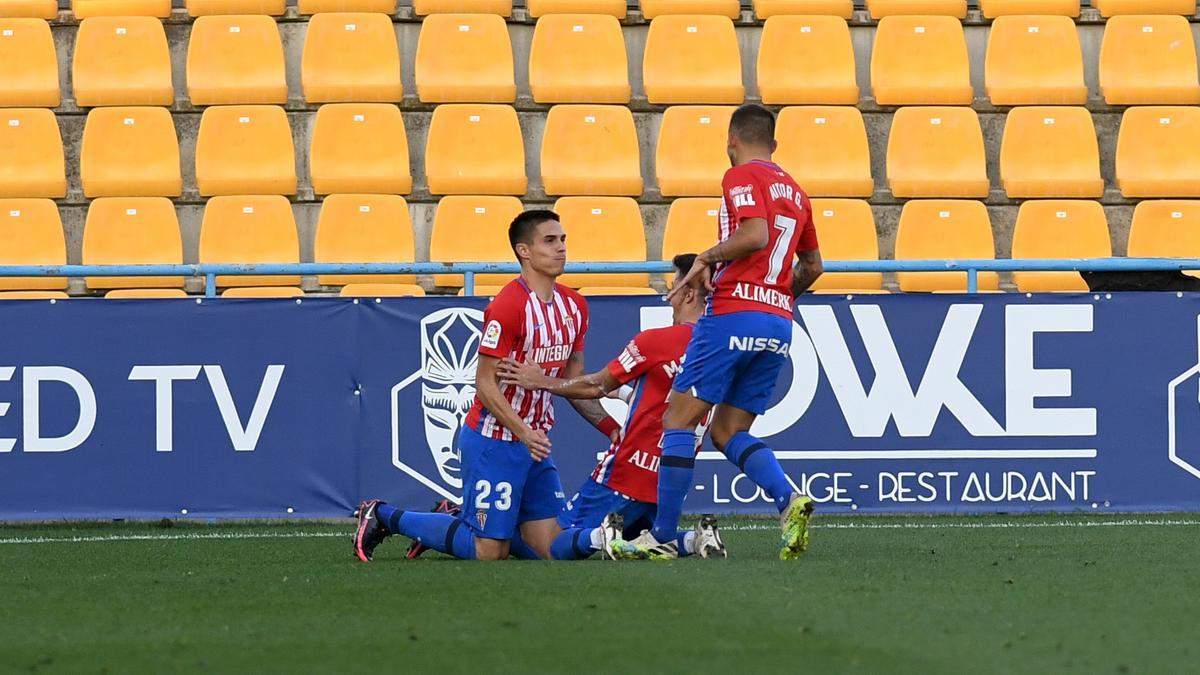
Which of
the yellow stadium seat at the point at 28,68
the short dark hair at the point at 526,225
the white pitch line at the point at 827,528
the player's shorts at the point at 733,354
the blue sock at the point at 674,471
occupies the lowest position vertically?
the white pitch line at the point at 827,528

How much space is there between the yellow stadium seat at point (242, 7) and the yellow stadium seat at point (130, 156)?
117cm

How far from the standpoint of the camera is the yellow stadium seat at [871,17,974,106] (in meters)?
13.0

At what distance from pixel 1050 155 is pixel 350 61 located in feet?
16.7

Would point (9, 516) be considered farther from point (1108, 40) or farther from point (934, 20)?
point (1108, 40)

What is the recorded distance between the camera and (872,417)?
947cm

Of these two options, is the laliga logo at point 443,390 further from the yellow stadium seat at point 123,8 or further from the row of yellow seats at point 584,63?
the yellow stadium seat at point 123,8

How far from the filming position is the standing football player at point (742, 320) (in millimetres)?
6766

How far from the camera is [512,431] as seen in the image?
6762mm

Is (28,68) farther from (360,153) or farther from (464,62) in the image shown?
(464,62)

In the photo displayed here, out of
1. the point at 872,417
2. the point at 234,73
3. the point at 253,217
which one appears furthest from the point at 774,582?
the point at 234,73

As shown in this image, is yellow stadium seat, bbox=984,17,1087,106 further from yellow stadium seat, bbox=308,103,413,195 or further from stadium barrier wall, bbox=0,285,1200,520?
yellow stadium seat, bbox=308,103,413,195

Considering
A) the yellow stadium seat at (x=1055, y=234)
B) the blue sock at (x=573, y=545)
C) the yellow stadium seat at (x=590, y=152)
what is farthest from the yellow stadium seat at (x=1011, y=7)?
the blue sock at (x=573, y=545)

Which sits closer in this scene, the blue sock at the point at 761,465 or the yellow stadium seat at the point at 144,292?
the blue sock at the point at 761,465

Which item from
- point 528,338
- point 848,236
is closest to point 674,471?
point 528,338
